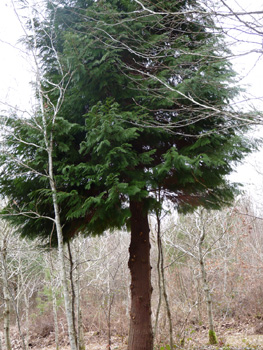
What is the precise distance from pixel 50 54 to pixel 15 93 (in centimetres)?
124

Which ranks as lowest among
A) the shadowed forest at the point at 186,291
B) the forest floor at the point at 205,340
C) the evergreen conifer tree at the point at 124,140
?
the forest floor at the point at 205,340

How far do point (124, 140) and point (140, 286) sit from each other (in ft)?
8.53

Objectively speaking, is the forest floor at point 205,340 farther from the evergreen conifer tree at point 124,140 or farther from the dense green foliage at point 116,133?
the dense green foliage at point 116,133

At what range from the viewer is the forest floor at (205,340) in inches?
276

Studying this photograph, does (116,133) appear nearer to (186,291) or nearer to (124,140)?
(124,140)

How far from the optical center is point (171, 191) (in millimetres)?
5508

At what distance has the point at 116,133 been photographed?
14.1 feet

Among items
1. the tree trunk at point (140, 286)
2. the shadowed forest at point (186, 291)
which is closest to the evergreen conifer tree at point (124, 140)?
the tree trunk at point (140, 286)

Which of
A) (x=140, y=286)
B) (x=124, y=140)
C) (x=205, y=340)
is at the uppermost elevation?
(x=124, y=140)

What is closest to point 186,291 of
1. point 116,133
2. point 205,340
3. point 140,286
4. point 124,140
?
point 205,340

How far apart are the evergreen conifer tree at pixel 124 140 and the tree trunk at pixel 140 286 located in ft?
0.05

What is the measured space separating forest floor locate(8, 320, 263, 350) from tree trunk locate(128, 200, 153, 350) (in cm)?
195

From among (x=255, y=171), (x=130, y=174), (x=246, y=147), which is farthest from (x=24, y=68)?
(x=255, y=171)

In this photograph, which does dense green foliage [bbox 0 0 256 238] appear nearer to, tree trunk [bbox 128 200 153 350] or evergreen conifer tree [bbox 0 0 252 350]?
evergreen conifer tree [bbox 0 0 252 350]
